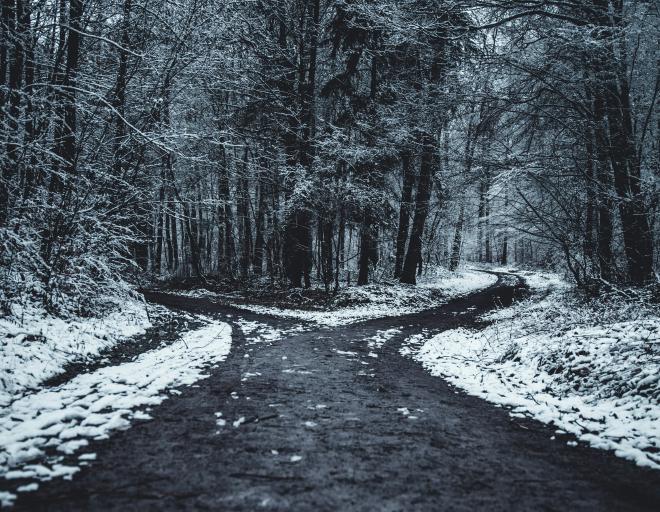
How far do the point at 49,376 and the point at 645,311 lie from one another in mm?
9677

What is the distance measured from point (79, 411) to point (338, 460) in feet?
9.08

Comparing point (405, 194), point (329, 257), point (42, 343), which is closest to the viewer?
point (42, 343)

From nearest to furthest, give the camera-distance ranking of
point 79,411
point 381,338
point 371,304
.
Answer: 1. point 79,411
2. point 381,338
3. point 371,304

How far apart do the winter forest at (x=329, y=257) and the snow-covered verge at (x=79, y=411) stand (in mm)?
34

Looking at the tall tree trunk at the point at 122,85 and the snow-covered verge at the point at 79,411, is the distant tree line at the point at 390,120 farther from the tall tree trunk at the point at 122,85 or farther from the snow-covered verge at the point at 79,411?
the snow-covered verge at the point at 79,411

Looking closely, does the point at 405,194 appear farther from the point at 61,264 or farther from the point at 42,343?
the point at 42,343

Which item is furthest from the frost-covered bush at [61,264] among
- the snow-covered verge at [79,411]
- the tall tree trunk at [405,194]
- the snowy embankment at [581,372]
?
the tall tree trunk at [405,194]

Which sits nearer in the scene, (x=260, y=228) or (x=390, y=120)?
(x=390, y=120)

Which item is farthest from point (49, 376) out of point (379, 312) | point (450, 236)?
point (450, 236)

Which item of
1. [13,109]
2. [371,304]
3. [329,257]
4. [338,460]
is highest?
[13,109]

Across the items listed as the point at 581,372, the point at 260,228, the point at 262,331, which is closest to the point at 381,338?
the point at 262,331

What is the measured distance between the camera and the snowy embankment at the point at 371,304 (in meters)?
13.5

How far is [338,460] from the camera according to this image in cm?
340

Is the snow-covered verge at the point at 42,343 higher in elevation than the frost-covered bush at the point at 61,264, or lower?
lower
